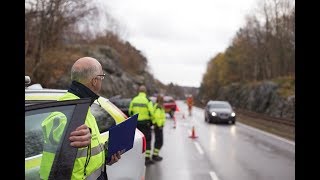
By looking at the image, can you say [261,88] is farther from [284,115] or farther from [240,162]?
[240,162]

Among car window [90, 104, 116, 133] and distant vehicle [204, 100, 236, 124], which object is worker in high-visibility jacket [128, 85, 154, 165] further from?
distant vehicle [204, 100, 236, 124]

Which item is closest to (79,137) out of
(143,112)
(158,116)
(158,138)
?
(143,112)

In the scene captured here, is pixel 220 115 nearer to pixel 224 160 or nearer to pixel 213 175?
pixel 224 160

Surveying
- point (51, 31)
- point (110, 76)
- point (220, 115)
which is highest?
point (51, 31)

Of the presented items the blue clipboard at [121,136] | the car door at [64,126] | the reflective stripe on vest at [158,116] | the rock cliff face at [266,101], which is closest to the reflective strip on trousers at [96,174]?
the blue clipboard at [121,136]

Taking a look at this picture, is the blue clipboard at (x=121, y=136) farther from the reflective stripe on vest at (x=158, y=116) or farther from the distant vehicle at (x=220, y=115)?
the distant vehicle at (x=220, y=115)

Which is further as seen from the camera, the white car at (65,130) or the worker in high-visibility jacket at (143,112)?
the worker in high-visibility jacket at (143,112)

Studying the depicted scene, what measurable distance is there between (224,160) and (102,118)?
27.0 ft

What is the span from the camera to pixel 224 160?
1322 centimetres

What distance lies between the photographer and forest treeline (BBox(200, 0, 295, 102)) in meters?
61.5

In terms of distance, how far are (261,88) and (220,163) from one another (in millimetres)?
50238

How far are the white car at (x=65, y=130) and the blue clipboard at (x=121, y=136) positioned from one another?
12.2 inches

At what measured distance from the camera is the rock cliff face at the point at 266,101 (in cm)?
4619

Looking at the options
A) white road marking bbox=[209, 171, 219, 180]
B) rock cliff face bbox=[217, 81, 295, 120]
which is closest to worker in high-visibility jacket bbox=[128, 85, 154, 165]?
white road marking bbox=[209, 171, 219, 180]
